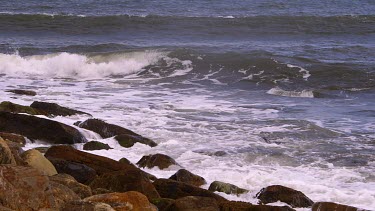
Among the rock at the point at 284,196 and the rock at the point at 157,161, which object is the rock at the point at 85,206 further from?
the rock at the point at 157,161

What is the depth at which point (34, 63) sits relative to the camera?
21734mm

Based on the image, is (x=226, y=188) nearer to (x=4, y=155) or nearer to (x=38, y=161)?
(x=38, y=161)

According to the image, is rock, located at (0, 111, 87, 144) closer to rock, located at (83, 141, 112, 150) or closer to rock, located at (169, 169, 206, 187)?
rock, located at (83, 141, 112, 150)

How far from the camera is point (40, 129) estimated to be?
10.9 metres

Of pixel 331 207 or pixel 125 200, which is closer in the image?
pixel 125 200

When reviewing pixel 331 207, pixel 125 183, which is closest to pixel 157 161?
pixel 125 183

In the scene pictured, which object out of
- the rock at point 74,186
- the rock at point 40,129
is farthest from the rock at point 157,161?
the rock at point 74,186

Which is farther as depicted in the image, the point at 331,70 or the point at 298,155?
the point at 331,70

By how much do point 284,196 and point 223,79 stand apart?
11.5 metres

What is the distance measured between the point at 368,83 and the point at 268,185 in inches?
415

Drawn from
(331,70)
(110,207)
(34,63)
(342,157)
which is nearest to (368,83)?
(331,70)

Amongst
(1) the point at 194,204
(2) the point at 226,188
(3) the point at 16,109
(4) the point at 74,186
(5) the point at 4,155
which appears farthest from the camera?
(3) the point at 16,109

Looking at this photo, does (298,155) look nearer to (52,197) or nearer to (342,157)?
(342,157)

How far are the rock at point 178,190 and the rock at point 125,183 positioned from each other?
29 centimetres
